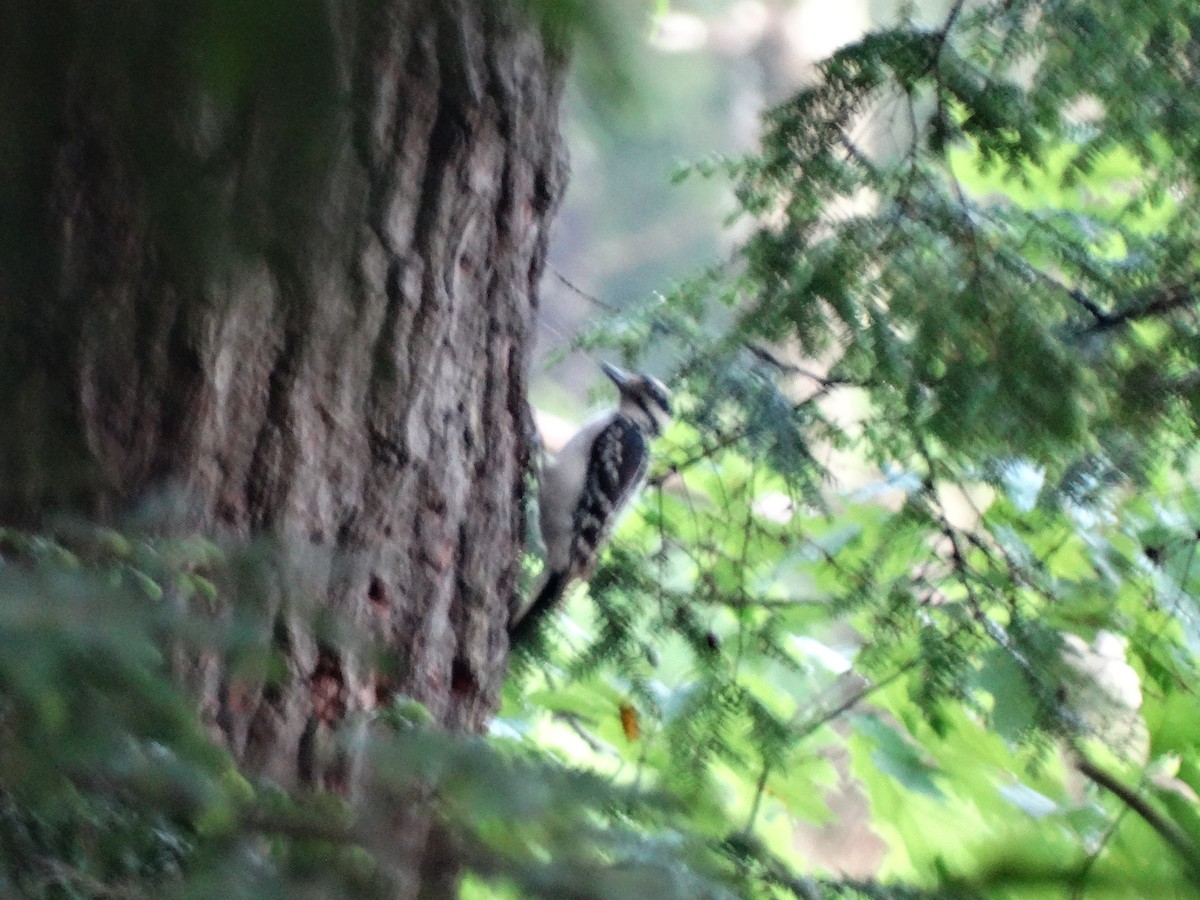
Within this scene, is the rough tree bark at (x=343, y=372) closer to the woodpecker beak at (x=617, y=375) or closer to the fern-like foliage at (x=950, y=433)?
the fern-like foliage at (x=950, y=433)

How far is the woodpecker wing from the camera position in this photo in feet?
11.4

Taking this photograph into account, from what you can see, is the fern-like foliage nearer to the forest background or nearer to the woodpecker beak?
the forest background

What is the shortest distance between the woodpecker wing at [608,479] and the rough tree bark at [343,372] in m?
1.11

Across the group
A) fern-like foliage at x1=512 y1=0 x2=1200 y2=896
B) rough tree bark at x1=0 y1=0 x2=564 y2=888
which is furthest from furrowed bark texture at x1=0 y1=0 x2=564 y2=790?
fern-like foliage at x1=512 y1=0 x2=1200 y2=896

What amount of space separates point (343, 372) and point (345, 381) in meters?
0.02

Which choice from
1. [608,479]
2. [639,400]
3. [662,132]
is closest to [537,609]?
[608,479]

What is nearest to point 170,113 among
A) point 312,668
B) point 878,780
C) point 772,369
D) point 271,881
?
point 271,881

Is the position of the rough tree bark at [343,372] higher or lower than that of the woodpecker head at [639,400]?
lower

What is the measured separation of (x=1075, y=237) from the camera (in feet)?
8.80

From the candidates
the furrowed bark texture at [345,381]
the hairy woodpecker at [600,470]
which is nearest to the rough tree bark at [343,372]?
the furrowed bark texture at [345,381]

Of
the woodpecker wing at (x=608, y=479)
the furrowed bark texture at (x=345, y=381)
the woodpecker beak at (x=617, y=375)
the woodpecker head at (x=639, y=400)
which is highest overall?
the woodpecker beak at (x=617, y=375)

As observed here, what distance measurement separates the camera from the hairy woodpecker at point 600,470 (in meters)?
3.50

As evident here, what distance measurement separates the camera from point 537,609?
9.82 ft

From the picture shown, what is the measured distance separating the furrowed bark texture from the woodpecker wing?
1.09m
